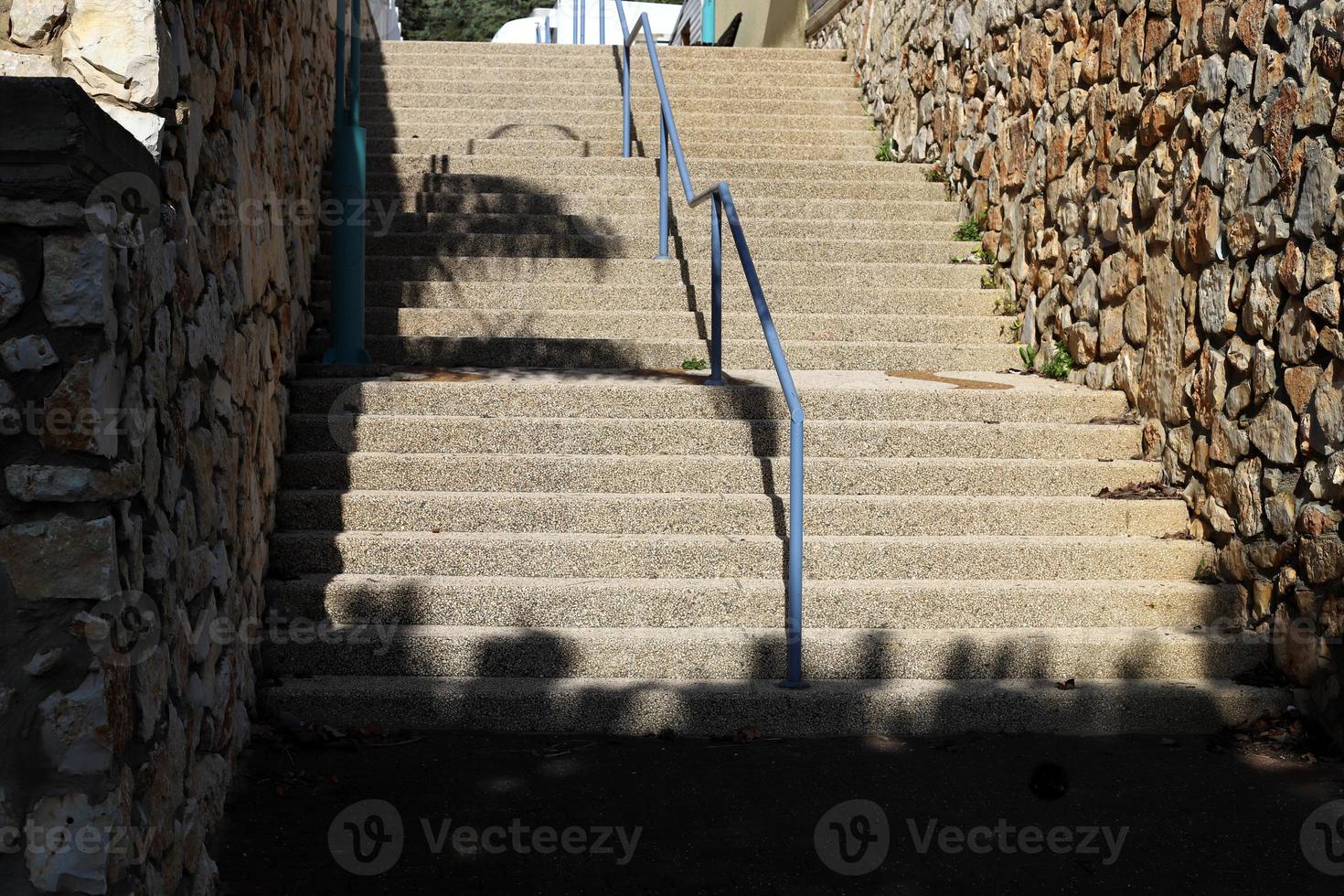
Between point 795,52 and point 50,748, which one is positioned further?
point 795,52

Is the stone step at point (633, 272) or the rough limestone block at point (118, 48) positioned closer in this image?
the rough limestone block at point (118, 48)

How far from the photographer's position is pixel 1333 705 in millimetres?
3793

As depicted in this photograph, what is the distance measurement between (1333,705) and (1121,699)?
1.99 feet

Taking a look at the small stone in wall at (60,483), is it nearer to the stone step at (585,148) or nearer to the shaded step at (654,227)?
the shaded step at (654,227)

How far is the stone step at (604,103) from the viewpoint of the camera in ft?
28.0

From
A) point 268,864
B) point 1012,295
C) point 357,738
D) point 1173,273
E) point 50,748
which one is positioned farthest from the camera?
point 1012,295

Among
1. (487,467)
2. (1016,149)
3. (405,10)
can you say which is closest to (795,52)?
(1016,149)

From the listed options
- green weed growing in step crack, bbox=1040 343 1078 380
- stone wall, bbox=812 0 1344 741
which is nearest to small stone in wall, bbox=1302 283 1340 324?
stone wall, bbox=812 0 1344 741

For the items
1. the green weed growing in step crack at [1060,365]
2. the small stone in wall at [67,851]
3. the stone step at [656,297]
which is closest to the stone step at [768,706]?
the small stone in wall at [67,851]

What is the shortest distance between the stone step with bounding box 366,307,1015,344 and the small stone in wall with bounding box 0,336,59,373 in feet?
12.4

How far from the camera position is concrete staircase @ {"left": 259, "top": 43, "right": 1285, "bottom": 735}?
394 centimetres

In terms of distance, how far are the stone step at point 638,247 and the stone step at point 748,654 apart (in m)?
2.95

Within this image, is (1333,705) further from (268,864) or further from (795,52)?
(795,52)

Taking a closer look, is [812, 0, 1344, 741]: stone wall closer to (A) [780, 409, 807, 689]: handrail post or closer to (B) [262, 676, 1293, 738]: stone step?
(B) [262, 676, 1293, 738]: stone step
